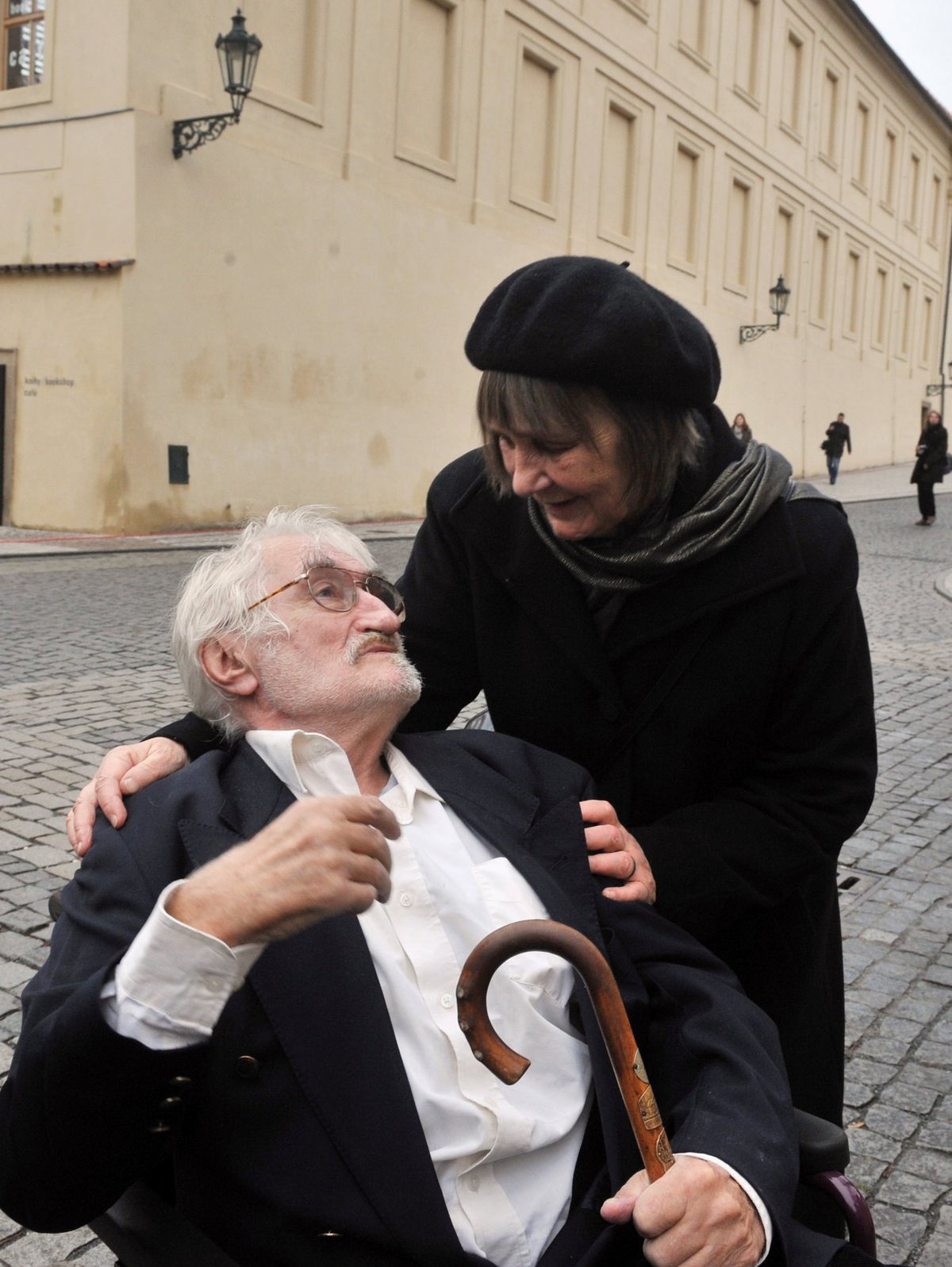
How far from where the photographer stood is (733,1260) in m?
1.62

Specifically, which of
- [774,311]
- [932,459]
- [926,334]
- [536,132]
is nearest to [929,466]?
[932,459]

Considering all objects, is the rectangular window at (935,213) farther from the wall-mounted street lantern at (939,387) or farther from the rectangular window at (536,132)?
the rectangular window at (536,132)

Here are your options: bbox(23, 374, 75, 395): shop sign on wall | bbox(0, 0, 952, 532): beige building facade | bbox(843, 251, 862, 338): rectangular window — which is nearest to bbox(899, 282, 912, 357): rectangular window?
bbox(843, 251, 862, 338): rectangular window

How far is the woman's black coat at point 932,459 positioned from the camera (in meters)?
20.6

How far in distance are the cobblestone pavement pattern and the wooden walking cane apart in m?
0.81

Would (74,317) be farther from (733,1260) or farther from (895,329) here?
(895,329)

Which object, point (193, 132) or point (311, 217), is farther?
point (311, 217)

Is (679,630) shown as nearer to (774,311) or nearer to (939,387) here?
(774,311)

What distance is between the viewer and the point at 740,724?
7.13 feet

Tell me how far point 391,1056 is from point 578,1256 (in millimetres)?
366

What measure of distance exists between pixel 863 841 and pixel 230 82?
1182 centimetres

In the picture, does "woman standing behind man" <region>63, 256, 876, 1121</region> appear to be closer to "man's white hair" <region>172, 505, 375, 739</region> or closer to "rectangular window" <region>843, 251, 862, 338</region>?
"man's white hair" <region>172, 505, 375, 739</region>

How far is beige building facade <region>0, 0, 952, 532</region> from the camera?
15398 mm

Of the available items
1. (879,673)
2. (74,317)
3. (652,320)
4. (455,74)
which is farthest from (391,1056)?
(455,74)
